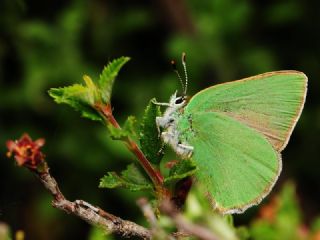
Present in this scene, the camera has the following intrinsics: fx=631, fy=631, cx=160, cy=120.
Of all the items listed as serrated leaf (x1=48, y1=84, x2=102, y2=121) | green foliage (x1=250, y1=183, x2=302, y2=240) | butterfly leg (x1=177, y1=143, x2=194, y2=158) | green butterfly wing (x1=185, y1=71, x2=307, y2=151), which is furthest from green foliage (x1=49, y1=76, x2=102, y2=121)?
green butterfly wing (x1=185, y1=71, x2=307, y2=151)

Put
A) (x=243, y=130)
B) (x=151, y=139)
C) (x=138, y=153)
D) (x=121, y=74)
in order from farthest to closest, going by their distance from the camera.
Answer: (x=121, y=74)
(x=243, y=130)
(x=151, y=139)
(x=138, y=153)

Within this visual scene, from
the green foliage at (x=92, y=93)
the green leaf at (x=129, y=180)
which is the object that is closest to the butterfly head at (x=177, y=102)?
the green leaf at (x=129, y=180)

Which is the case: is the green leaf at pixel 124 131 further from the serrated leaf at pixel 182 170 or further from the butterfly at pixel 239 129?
the butterfly at pixel 239 129

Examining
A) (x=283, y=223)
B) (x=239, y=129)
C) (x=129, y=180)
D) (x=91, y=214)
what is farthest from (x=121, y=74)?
(x=283, y=223)

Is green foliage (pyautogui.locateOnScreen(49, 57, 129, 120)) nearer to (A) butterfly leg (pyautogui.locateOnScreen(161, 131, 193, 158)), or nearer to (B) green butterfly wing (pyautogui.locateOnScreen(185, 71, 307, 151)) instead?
(A) butterfly leg (pyautogui.locateOnScreen(161, 131, 193, 158))

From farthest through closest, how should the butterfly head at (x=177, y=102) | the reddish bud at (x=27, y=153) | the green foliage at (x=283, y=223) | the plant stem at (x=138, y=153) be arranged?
the butterfly head at (x=177, y=102), the plant stem at (x=138, y=153), the reddish bud at (x=27, y=153), the green foliage at (x=283, y=223)

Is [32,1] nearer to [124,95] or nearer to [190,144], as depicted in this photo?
[124,95]

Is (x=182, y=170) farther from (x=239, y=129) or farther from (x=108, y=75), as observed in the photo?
(x=239, y=129)
